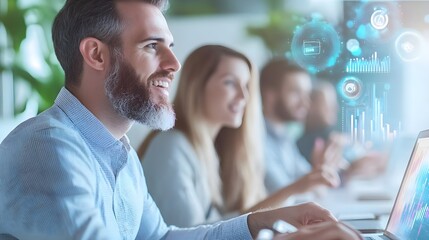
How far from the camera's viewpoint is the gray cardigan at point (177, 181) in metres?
2.02

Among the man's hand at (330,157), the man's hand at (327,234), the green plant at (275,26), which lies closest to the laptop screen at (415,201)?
the man's hand at (327,234)

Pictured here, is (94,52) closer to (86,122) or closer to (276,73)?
(86,122)

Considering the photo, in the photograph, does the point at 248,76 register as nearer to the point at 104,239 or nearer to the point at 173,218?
the point at 173,218

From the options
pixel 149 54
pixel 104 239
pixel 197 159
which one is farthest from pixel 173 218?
pixel 104 239

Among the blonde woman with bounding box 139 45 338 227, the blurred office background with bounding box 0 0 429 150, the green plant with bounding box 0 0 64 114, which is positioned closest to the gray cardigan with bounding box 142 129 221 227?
the blonde woman with bounding box 139 45 338 227

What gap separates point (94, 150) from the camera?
1283 millimetres

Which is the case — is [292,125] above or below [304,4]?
below

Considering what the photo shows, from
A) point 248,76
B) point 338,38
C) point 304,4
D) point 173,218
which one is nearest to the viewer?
point 338,38

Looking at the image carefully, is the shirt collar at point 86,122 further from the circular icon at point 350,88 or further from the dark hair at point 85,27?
the circular icon at point 350,88

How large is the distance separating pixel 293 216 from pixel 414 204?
218 mm

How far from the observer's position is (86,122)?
1.30 m

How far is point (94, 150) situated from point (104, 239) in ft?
0.71

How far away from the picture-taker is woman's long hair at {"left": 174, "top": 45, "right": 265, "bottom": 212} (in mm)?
2215

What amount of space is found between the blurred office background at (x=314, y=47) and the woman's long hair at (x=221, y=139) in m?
0.26
